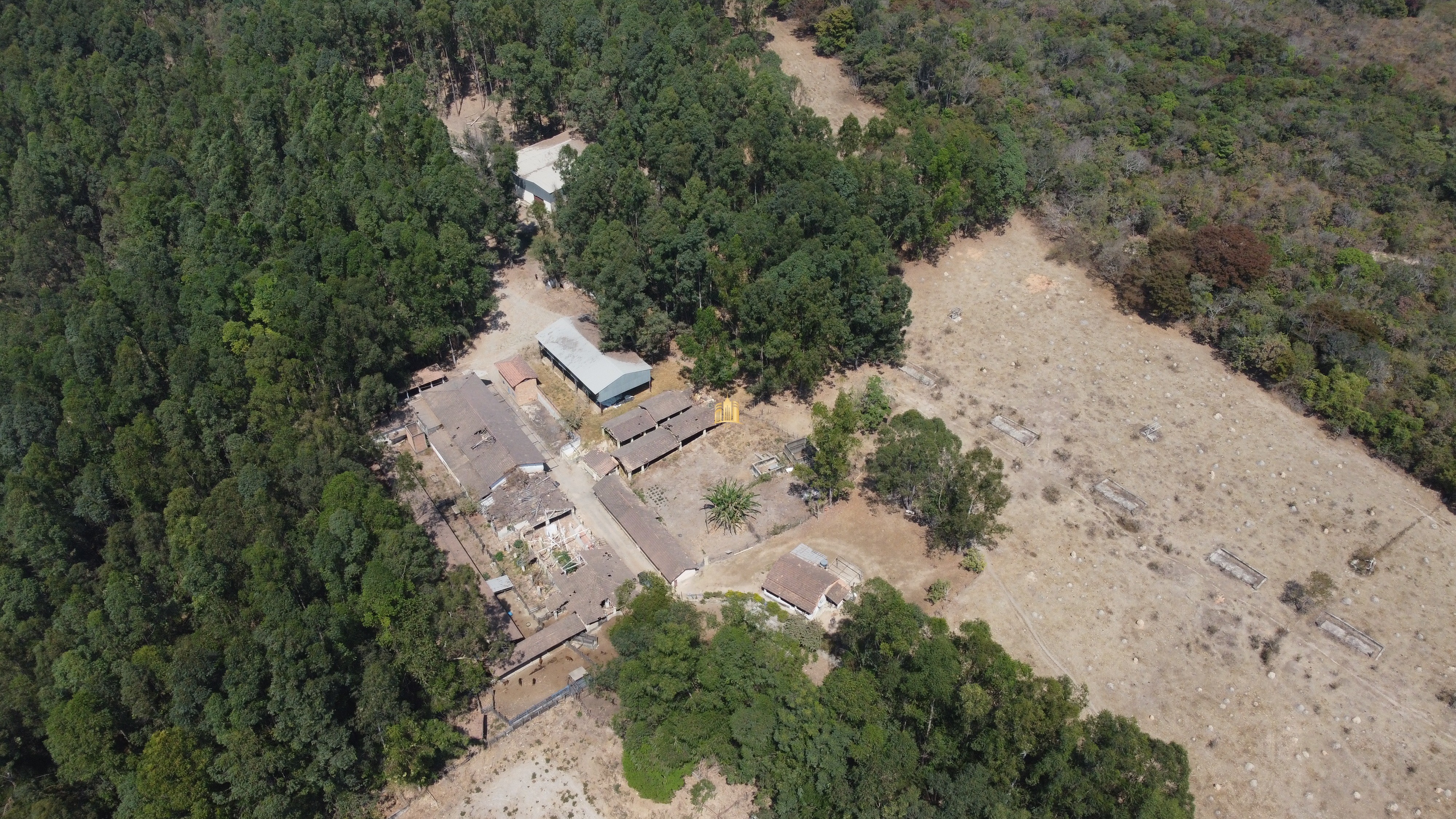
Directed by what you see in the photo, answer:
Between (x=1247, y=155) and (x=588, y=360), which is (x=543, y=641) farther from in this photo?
(x=1247, y=155)

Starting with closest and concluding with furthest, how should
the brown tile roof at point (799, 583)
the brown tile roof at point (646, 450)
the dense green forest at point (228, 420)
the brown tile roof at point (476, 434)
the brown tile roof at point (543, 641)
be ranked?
1. the dense green forest at point (228, 420)
2. the brown tile roof at point (543, 641)
3. the brown tile roof at point (799, 583)
4. the brown tile roof at point (476, 434)
5. the brown tile roof at point (646, 450)

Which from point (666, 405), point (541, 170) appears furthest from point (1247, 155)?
point (541, 170)

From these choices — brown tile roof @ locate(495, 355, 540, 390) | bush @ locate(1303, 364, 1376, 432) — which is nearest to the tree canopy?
bush @ locate(1303, 364, 1376, 432)

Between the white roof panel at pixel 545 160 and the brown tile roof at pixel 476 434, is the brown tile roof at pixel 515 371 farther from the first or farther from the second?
the white roof panel at pixel 545 160

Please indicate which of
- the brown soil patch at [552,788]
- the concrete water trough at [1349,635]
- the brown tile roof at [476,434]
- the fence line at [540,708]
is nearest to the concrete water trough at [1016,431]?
the concrete water trough at [1349,635]

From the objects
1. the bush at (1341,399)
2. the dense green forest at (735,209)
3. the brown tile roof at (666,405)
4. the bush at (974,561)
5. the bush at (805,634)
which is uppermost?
the dense green forest at (735,209)

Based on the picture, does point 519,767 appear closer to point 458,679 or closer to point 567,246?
point 458,679
